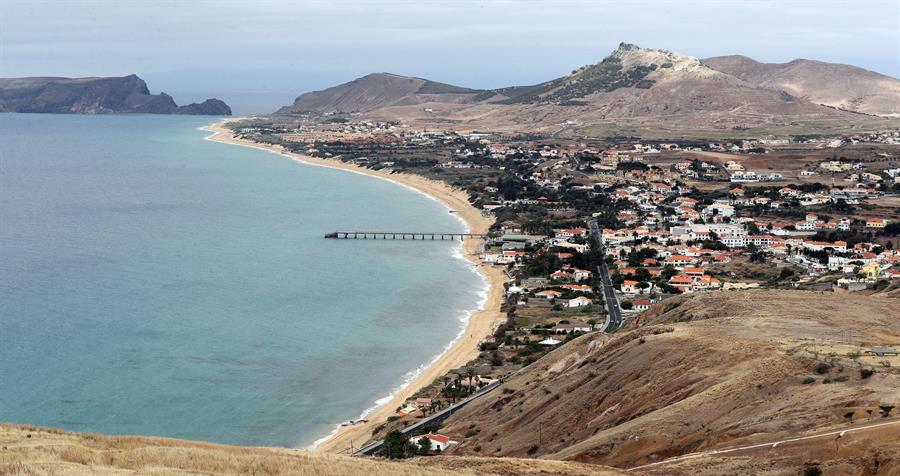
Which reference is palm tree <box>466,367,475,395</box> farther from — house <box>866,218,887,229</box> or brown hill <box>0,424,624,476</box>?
house <box>866,218,887,229</box>

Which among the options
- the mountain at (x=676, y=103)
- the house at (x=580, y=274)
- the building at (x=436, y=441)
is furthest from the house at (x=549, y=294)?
the mountain at (x=676, y=103)

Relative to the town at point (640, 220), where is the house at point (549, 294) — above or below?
below

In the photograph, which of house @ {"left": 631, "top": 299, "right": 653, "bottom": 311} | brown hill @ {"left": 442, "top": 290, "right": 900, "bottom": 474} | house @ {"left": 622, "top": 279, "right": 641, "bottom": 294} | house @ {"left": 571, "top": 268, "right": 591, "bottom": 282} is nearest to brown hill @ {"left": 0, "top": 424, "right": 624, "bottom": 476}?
brown hill @ {"left": 442, "top": 290, "right": 900, "bottom": 474}

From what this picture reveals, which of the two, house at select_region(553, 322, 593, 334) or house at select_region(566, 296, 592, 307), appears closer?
house at select_region(553, 322, 593, 334)

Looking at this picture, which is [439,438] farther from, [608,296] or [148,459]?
[608,296]

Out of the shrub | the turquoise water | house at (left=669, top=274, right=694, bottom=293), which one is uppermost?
the shrub

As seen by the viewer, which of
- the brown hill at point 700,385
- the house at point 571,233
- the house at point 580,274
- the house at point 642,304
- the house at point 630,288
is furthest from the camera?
the house at point 571,233

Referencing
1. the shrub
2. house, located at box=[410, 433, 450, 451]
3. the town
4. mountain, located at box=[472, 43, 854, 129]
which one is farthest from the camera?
mountain, located at box=[472, 43, 854, 129]

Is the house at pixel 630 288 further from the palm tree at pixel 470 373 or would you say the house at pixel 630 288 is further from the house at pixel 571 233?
the house at pixel 571 233
